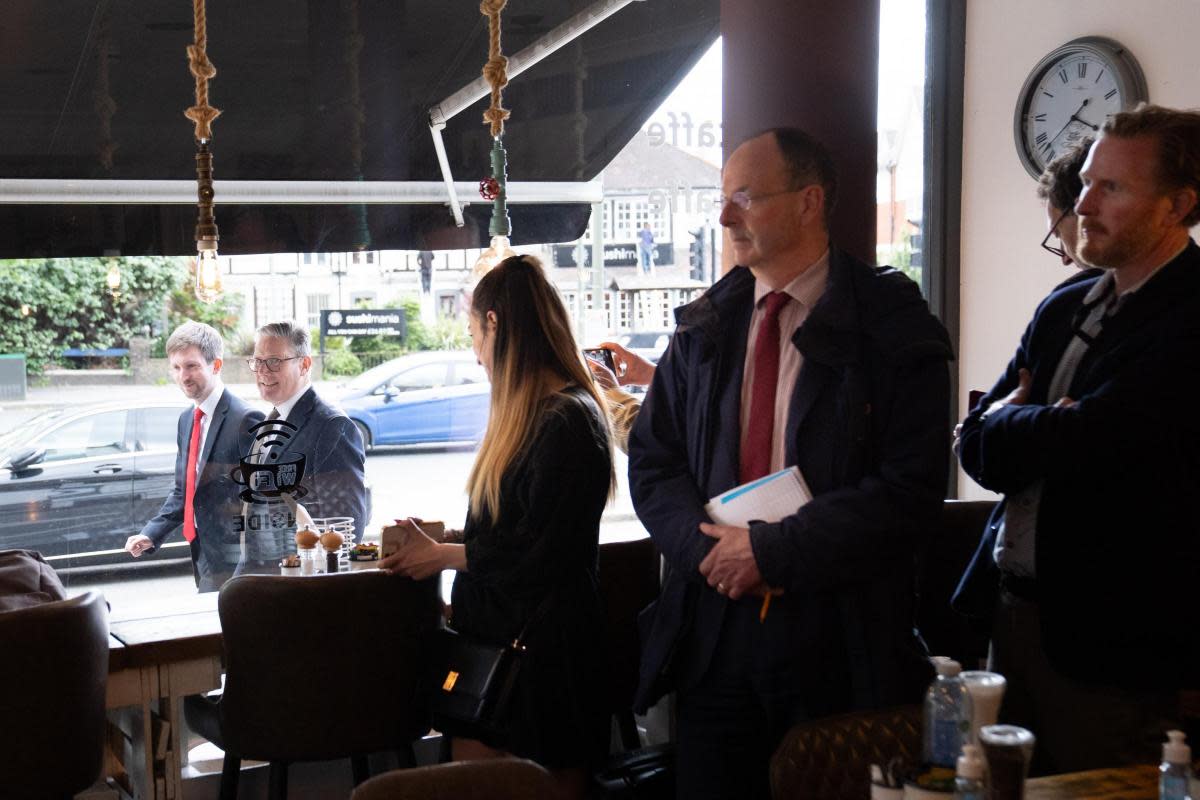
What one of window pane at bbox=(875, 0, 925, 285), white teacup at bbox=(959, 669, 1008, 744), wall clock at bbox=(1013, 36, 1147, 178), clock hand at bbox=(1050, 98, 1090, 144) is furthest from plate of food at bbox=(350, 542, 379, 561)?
clock hand at bbox=(1050, 98, 1090, 144)

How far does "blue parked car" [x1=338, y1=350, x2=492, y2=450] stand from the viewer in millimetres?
4074

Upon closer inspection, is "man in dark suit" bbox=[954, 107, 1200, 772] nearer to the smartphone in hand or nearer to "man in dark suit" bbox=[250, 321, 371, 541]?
the smartphone in hand

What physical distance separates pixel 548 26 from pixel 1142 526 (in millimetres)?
2896

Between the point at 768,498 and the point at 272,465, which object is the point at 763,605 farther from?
the point at 272,465

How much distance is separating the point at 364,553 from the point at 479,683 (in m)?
0.89

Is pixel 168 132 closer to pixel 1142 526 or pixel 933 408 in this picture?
pixel 933 408

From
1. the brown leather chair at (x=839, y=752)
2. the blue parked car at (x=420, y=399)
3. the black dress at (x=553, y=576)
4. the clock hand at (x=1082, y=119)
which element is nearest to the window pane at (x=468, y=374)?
the blue parked car at (x=420, y=399)

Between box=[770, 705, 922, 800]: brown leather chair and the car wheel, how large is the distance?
8.15 ft

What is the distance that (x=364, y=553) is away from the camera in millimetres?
3338

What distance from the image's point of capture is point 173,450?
379 centimetres

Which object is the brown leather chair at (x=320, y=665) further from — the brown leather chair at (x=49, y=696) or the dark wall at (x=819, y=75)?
the dark wall at (x=819, y=75)

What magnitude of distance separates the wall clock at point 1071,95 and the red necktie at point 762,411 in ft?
7.00

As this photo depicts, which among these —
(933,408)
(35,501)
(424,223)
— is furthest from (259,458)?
(933,408)

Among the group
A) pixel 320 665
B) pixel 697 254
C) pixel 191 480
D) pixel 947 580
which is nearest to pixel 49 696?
pixel 320 665
